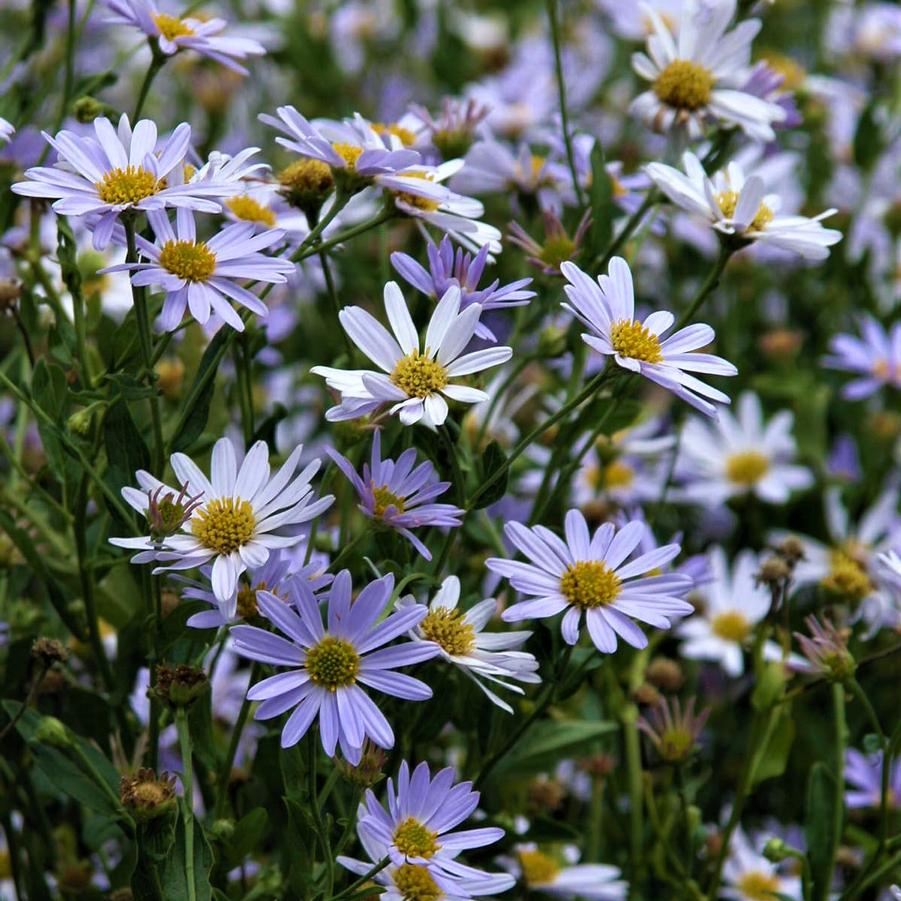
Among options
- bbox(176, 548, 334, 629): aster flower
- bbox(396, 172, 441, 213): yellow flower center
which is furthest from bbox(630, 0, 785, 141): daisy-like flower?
bbox(176, 548, 334, 629): aster flower

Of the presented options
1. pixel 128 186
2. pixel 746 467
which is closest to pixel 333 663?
pixel 128 186

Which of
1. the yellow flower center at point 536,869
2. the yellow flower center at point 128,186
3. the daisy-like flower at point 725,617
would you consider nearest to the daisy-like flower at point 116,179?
the yellow flower center at point 128,186

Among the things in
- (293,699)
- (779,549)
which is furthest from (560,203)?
(293,699)

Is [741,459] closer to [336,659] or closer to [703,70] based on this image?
[703,70]

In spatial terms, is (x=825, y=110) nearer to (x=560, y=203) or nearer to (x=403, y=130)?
(x=560, y=203)

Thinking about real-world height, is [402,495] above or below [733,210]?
below

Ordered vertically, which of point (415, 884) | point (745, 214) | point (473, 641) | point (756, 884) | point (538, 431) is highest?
point (745, 214)

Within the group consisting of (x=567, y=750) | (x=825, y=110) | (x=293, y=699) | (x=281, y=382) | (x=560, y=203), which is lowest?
(x=567, y=750)

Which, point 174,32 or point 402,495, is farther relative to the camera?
point 174,32

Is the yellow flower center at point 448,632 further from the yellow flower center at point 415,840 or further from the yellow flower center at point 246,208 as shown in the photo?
the yellow flower center at point 246,208
